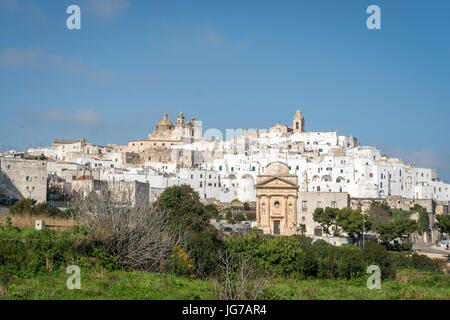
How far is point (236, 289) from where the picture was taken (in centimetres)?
1320

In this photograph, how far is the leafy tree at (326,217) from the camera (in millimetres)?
45719

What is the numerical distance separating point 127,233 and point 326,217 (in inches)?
1141

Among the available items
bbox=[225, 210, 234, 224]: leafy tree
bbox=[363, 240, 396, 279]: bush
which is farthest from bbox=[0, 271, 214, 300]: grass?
bbox=[225, 210, 234, 224]: leafy tree

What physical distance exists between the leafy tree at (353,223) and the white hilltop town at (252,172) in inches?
117

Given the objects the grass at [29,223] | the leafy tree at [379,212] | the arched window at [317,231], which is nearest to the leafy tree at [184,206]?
the grass at [29,223]

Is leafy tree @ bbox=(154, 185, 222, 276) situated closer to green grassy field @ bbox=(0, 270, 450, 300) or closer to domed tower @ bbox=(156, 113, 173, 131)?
green grassy field @ bbox=(0, 270, 450, 300)

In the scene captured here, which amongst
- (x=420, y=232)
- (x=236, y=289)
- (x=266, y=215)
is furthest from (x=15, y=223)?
(x=420, y=232)

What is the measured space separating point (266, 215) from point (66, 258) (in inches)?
1219

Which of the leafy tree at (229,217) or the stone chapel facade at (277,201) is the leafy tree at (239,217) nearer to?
the leafy tree at (229,217)

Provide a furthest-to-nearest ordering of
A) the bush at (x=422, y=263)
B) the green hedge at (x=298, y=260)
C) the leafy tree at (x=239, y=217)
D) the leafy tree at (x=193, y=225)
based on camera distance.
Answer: the leafy tree at (x=239, y=217)
the bush at (x=422, y=263)
the green hedge at (x=298, y=260)
the leafy tree at (x=193, y=225)

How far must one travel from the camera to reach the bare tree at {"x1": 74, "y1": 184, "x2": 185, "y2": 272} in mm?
18719

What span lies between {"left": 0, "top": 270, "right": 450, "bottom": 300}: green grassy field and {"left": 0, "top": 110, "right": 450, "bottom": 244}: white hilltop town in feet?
63.8

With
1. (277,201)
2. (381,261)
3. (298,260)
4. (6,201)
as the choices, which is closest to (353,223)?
(277,201)
